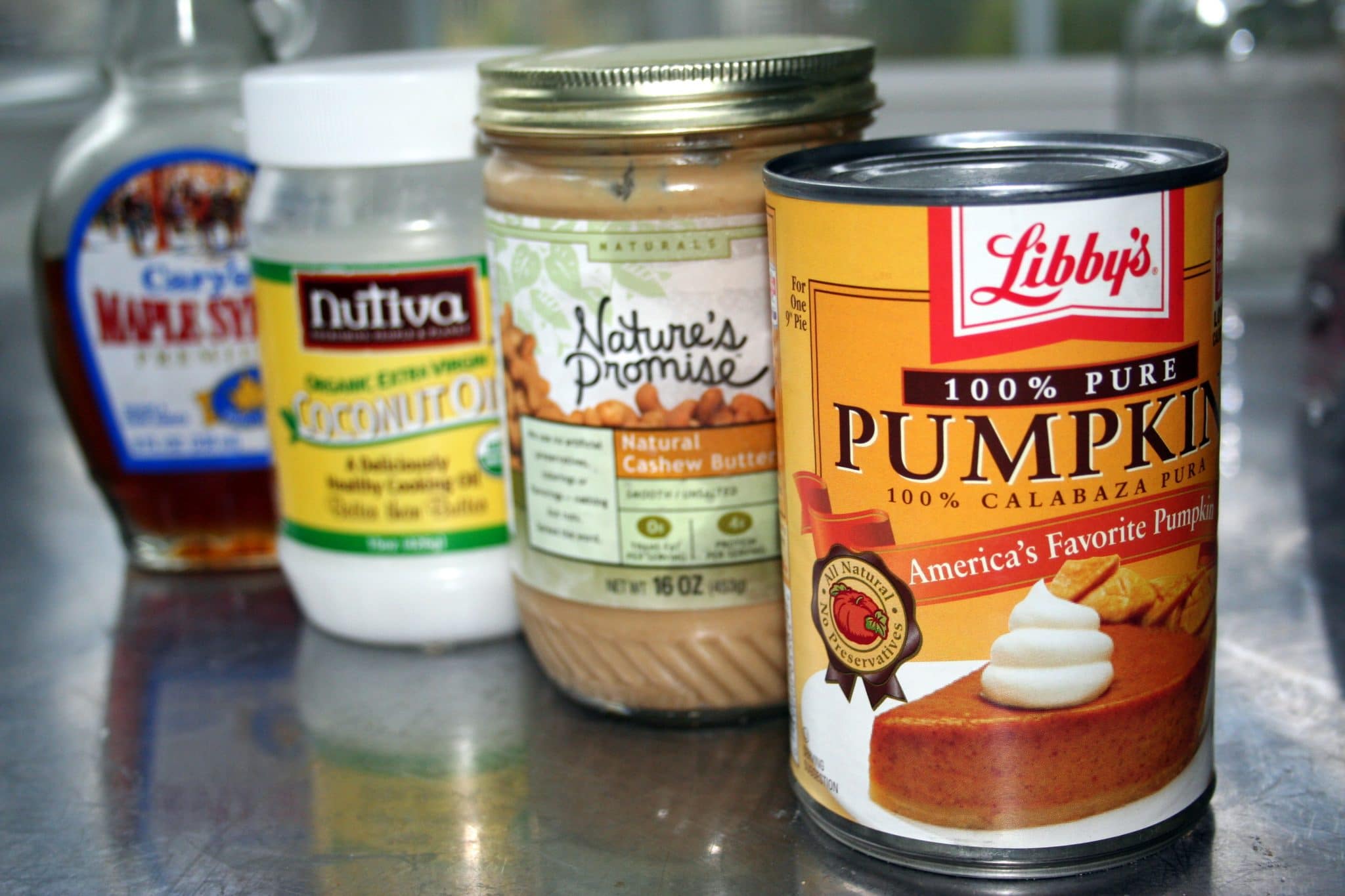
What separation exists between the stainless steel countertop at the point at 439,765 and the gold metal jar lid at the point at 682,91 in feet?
0.95

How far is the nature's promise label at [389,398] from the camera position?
0.77 m

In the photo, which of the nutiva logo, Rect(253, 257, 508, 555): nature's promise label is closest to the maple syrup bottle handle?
Rect(253, 257, 508, 555): nature's promise label

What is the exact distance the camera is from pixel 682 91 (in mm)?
614

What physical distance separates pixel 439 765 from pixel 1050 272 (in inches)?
14.8

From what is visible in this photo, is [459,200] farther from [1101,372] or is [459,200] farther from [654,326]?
[1101,372]

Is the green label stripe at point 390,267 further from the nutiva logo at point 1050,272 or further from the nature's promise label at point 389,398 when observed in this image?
the nutiva logo at point 1050,272

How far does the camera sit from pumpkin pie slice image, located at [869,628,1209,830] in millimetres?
548

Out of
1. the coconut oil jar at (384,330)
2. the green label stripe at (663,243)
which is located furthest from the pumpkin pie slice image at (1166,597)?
the coconut oil jar at (384,330)

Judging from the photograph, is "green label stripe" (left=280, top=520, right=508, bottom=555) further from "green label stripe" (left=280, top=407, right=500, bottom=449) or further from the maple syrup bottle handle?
the maple syrup bottle handle

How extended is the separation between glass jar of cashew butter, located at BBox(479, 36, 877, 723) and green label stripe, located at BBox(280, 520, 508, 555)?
0.07 meters

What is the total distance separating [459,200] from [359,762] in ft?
0.94

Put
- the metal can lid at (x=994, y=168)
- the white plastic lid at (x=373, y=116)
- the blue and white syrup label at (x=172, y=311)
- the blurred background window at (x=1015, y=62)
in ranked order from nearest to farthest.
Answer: the metal can lid at (x=994, y=168) < the white plastic lid at (x=373, y=116) < the blue and white syrup label at (x=172, y=311) < the blurred background window at (x=1015, y=62)

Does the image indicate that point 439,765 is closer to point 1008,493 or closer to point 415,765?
point 415,765

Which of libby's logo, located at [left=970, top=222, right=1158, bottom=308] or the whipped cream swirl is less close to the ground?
libby's logo, located at [left=970, top=222, right=1158, bottom=308]
